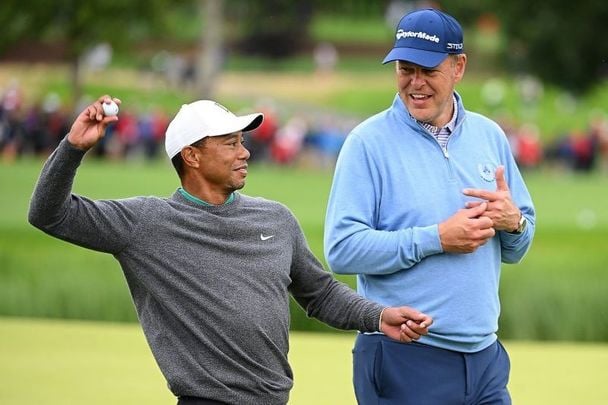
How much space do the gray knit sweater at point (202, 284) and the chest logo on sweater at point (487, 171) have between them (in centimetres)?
63

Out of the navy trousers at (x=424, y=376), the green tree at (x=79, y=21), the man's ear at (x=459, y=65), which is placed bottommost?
the green tree at (x=79, y=21)

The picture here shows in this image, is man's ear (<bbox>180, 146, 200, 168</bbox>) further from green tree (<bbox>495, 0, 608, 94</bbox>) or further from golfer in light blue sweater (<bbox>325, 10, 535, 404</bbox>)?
green tree (<bbox>495, 0, 608, 94</bbox>)

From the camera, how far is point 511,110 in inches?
1768

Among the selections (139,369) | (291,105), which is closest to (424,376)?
(139,369)

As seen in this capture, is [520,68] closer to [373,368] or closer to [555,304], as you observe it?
[555,304]

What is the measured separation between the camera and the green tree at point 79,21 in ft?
87.1

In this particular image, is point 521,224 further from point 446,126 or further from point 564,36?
point 564,36

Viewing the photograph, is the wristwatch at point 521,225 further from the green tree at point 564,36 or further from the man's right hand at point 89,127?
the green tree at point 564,36

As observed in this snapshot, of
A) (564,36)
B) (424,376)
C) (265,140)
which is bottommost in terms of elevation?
(265,140)

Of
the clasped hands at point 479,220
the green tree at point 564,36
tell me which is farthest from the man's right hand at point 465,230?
the green tree at point 564,36

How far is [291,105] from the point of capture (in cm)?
4534

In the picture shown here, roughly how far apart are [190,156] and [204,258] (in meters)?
0.32

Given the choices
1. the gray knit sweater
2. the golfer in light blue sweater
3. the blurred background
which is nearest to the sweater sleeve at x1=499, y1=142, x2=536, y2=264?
the golfer in light blue sweater

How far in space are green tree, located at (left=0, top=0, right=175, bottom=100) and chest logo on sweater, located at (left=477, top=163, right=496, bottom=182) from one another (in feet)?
73.2
